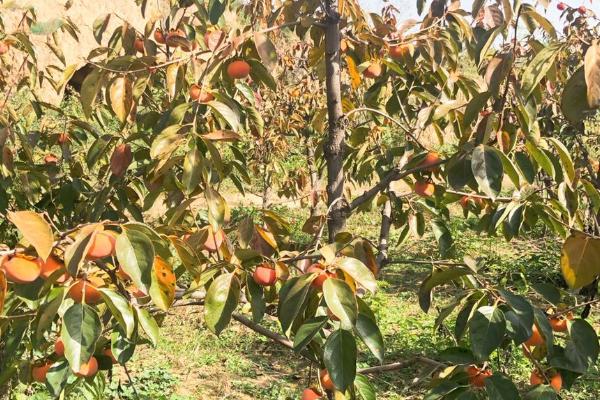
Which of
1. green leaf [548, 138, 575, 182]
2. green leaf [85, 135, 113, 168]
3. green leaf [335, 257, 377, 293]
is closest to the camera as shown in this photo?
green leaf [335, 257, 377, 293]

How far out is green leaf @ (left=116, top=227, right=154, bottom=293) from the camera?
34.9 inches

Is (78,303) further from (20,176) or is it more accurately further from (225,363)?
(225,363)

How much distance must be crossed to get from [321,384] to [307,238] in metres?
5.00

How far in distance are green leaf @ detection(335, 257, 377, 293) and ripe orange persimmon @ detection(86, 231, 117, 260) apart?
380mm

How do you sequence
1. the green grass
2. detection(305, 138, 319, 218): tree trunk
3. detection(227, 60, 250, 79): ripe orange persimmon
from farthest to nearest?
detection(305, 138, 319, 218): tree trunk
the green grass
detection(227, 60, 250, 79): ripe orange persimmon

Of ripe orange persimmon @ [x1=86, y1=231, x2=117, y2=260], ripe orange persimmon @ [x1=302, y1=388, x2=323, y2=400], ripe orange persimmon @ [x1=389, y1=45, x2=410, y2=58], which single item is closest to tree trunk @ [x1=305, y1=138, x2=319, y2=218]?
ripe orange persimmon @ [x1=389, y1=45, x2=410, y2=58]

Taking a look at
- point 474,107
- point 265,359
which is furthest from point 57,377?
point 265,359

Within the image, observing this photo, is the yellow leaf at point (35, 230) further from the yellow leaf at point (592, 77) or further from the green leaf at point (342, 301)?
the yellow leaf at point (592, 77)

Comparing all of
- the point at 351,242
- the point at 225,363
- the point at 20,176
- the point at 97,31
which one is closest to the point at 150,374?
the point at 225,363

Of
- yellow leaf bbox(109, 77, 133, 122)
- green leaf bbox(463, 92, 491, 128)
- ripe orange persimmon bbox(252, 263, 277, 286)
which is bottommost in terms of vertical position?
ripe orange persimmon bbox(252, 263, 277, 286)

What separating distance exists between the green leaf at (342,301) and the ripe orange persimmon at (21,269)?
467 millimetres

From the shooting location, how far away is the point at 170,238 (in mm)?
1061

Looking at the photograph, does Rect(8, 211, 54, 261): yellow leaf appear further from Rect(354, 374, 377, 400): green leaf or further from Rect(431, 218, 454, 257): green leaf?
Rect(431, 218, 454, 257): green leaf

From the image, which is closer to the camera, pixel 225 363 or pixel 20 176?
pixel 20 176
